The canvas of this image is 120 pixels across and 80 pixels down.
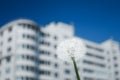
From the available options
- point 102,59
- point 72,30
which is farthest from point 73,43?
point 102,59

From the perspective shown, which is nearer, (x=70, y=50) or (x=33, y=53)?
(x=70, y=50)

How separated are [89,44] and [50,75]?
22366mm

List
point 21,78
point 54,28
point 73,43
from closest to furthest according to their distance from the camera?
point 73,43 < point 21,78 < point 54,28

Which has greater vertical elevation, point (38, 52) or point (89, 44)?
point (89, 44)

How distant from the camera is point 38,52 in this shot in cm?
6862

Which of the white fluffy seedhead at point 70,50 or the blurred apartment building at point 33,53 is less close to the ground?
the blurred apartment building at point 33,53

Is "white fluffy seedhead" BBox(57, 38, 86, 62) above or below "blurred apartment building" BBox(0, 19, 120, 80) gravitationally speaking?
below

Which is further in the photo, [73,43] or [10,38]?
[10,38]

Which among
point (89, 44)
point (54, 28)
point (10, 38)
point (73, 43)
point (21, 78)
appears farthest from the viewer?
point (89, 44)

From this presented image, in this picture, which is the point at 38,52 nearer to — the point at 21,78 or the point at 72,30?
the point at 21,78

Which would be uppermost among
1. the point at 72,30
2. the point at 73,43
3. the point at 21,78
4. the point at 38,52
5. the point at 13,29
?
the point at 72,30

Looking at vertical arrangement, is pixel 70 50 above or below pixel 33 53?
below

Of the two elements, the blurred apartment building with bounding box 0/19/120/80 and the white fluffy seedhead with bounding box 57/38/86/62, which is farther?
the blurred apartment building with bounding box 0/19/120/80

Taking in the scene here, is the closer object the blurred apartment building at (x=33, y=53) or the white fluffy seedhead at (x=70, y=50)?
the white fluffy seedhead at (x=70, y=50)
